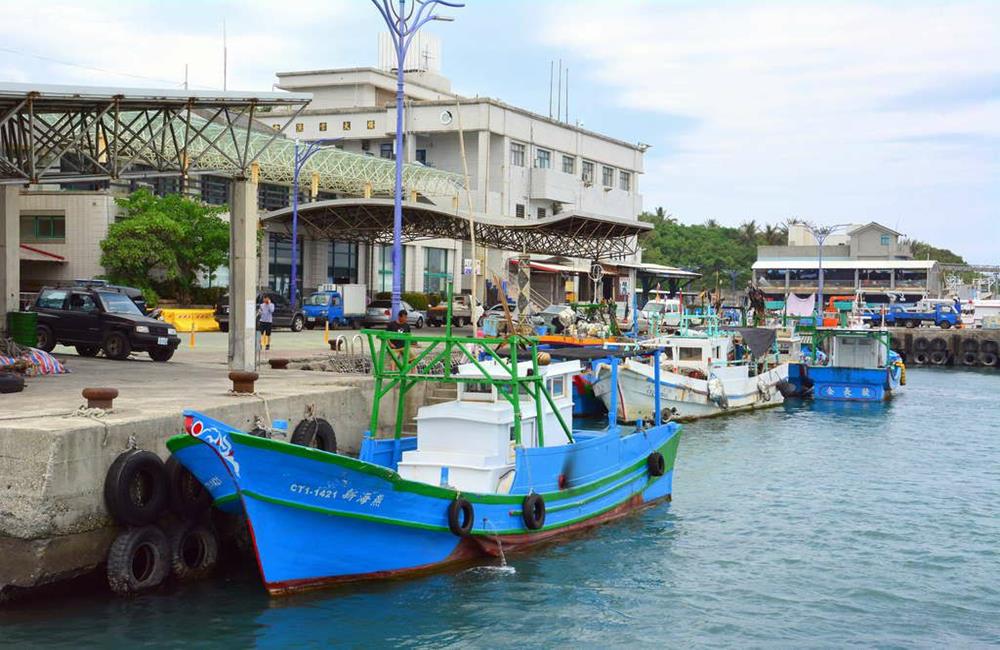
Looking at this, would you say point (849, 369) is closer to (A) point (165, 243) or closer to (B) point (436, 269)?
(A) point (165, 243)

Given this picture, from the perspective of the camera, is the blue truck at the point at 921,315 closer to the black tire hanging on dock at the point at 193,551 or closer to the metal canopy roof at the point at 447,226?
the metal canopy roof at the point at 447,226

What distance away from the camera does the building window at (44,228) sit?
47.4 meters

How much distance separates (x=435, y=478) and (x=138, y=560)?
14.4 ft

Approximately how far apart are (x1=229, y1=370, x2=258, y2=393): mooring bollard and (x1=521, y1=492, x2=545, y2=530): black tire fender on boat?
459cm

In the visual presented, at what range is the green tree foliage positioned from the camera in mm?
45656

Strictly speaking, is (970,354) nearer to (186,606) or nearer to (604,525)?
(604,525)

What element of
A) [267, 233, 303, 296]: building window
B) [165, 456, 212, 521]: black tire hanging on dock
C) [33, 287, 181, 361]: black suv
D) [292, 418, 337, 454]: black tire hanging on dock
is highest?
[267, 233, 303, 296]: building window

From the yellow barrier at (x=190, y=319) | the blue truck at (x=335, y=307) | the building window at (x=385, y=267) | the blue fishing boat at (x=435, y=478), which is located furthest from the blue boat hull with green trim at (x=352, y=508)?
the building window at (x=385, y=267)

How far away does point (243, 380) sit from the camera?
55.1ft

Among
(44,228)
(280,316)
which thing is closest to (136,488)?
(280,316)

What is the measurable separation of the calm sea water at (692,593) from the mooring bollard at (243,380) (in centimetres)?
296

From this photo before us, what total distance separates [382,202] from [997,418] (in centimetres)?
2818

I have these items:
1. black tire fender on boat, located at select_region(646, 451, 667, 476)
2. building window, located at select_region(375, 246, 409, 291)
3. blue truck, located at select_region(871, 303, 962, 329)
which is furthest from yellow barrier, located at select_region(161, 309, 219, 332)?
blue truck, located at select_region(871, 303, 962, 329)

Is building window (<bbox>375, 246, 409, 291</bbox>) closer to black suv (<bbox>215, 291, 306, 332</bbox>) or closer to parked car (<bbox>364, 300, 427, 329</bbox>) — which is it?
parked car (<bbox>364, 300, 427, 329</bbox>)
